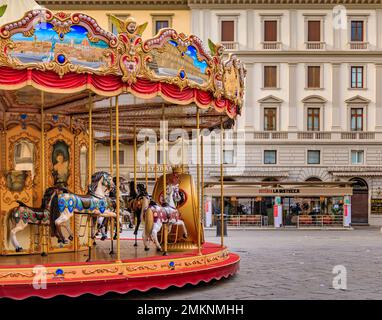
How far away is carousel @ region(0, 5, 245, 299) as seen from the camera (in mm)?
11641

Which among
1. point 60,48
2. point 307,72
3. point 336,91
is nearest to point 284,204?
point 336,91

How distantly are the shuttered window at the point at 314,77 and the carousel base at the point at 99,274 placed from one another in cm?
3740

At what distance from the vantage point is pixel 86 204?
13.3 m

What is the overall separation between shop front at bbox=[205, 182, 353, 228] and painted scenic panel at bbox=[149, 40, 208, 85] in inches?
1075

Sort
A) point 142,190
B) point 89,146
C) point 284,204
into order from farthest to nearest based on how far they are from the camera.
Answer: point 284,204, point 142,190, point 89,146

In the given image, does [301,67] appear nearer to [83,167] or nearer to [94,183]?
[83,167]

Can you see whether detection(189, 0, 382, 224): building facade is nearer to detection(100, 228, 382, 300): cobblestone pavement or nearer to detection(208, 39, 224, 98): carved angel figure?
detection(100, 228, 382, 300): cobblestone pavement

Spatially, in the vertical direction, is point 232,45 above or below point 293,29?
below

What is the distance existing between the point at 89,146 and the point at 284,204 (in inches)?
1193

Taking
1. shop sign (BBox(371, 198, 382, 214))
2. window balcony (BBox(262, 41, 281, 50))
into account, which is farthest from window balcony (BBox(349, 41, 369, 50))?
shop sign (BBox(371, 198, 382, 214))

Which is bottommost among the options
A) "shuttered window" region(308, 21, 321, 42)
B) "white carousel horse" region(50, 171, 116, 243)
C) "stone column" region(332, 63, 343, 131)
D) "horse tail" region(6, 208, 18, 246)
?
"horse tail" region(6, 208, 18, 246)

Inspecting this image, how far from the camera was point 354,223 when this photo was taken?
157 ft

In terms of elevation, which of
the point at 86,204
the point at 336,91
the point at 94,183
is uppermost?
the point at 336,91

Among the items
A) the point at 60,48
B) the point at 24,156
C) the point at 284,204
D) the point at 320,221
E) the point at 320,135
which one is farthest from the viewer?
the point at 320,135
